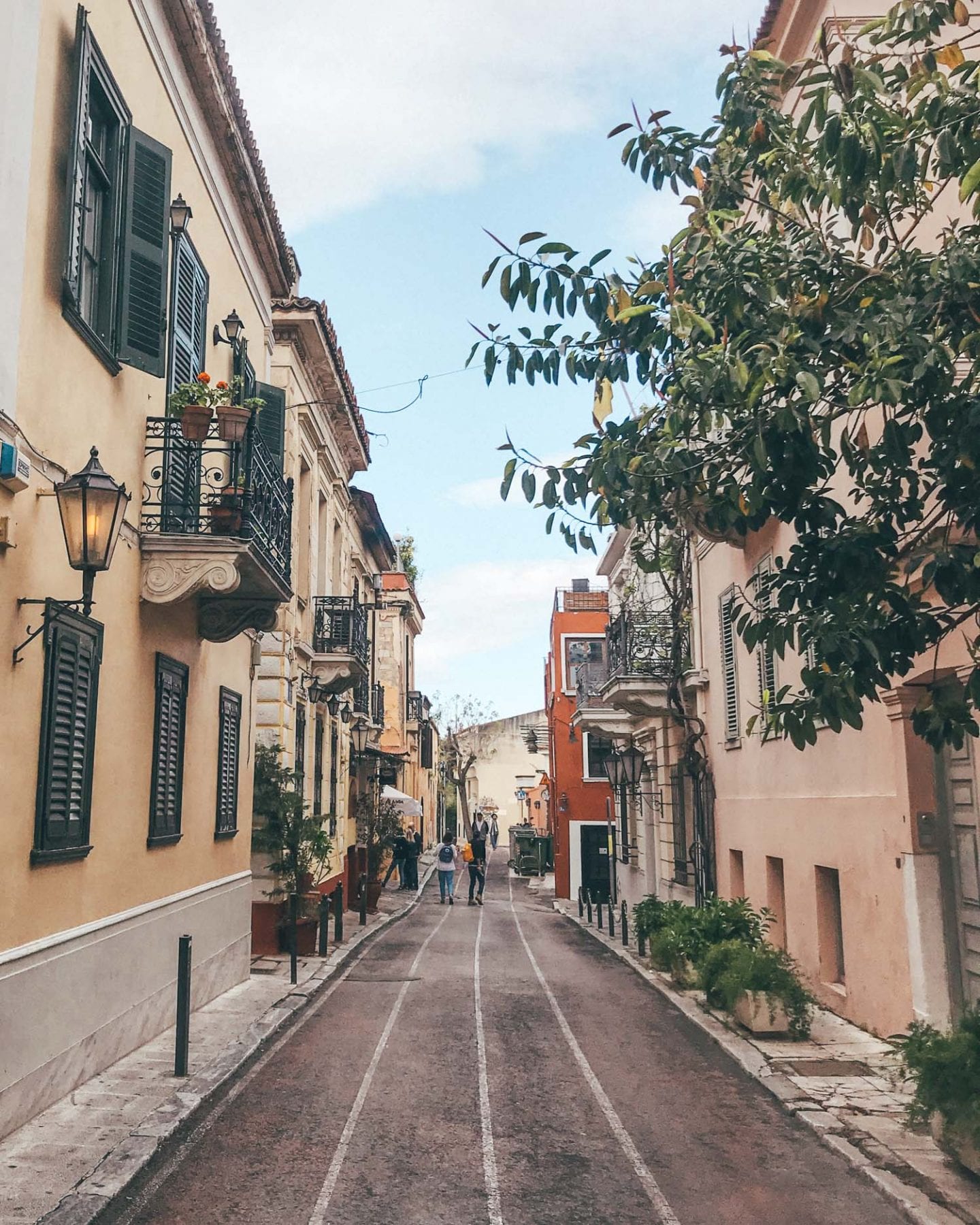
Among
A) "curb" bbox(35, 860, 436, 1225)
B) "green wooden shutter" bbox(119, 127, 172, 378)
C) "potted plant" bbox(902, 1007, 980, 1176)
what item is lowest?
"curb" bbox(35, 860, 436, 1225)

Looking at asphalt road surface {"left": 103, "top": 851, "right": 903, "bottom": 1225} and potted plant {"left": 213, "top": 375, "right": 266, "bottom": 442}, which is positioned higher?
potted plant {"left": 213, "top": 375, "right": 266, "bottom": 442}

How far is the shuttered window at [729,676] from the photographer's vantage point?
16.6 metres

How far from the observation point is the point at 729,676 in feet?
55.9

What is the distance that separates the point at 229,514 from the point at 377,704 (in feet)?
70.6

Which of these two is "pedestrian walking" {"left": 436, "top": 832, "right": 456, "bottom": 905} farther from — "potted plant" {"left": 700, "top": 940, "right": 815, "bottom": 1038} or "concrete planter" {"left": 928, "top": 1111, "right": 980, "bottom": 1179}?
"concrete planter" {"left": 928, "top": 1111, "right": 980, "bottom": 1179}

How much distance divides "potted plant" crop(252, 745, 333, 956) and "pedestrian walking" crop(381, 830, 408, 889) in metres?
13.8

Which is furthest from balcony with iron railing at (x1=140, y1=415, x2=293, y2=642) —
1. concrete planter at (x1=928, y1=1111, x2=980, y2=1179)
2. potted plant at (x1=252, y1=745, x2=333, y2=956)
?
concrete planter at (x1=928, y1=1111, x2=980, y2=1179)

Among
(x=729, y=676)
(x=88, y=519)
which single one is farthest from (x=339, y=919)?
(x=88, y=519)

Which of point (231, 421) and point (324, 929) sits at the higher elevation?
point (231, 421)

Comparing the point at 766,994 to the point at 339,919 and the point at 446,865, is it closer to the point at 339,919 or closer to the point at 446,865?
the point at 339,919

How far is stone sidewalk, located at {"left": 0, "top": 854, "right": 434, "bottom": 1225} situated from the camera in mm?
5926

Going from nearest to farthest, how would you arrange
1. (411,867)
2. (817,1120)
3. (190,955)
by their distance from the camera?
(817,1120) < (190,955) < (411,867)

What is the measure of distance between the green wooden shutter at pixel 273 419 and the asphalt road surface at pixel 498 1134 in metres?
7.21

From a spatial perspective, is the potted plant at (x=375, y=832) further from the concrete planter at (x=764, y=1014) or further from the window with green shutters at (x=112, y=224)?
the window with green shutters at (x=112, y=224)
